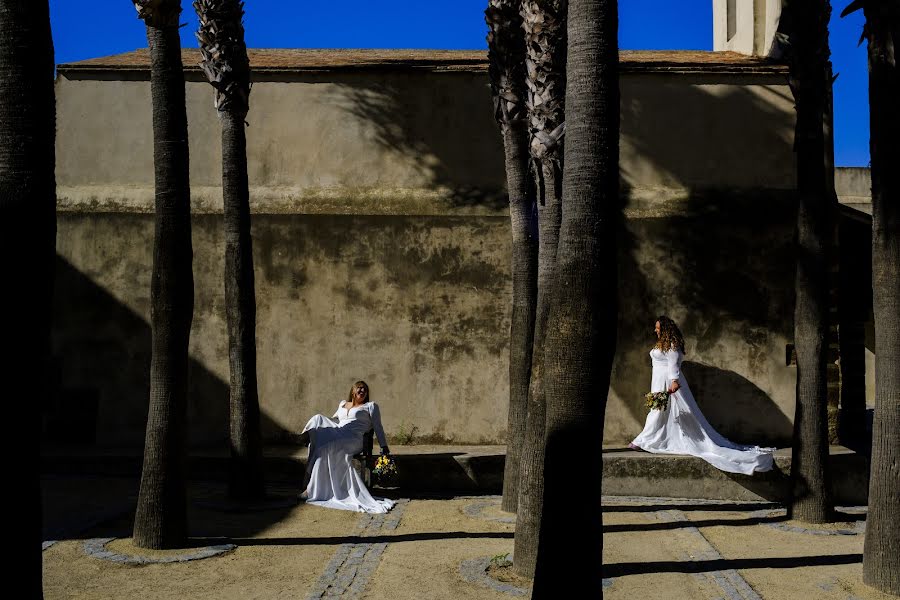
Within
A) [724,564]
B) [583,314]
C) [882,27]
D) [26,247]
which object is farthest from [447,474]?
[26,247]

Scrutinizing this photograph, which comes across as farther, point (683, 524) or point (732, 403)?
point (732, 403)

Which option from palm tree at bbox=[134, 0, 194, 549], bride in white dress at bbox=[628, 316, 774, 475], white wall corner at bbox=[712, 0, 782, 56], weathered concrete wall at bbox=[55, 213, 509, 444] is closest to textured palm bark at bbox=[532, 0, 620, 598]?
palm tree at bbox=[134, 0, 194, 549]

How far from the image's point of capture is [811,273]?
10.4 m

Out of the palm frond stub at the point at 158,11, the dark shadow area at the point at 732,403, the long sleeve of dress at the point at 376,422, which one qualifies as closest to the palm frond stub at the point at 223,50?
the palm frond stub at the point at 158,11

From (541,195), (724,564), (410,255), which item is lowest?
(724,564)

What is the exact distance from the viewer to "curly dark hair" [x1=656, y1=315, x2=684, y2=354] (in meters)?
13.4

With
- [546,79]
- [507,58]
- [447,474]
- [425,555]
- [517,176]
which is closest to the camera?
[546,79]

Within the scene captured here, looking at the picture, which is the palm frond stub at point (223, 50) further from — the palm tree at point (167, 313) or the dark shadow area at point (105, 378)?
the dark shadow area at point (105, 378)

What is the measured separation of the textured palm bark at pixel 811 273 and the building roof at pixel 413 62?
12.7ft

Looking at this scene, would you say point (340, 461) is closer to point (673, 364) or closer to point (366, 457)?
point (366, 457)

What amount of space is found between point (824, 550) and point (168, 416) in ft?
22.0

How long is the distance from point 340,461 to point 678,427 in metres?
4.94

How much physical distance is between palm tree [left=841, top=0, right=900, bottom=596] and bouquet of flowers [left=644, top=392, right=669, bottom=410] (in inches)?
207

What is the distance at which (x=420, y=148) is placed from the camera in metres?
14.6
